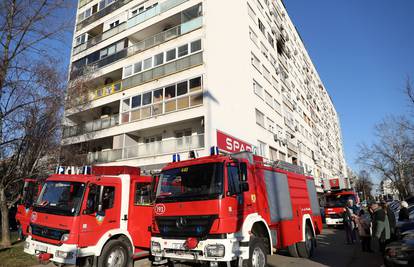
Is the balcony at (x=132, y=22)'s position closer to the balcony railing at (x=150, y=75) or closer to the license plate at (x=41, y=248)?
the balcony railing at (x=150, y=75)

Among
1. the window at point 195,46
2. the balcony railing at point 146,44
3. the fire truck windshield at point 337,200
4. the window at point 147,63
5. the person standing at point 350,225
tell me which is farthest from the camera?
the window at point 147,63

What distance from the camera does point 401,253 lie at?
5.78m

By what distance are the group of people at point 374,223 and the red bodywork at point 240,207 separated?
7.03ft

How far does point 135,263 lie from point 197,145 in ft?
29.2

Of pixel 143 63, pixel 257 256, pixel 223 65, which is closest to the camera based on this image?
pixel 257 256

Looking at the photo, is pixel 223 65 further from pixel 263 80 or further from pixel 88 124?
pixel 88 124

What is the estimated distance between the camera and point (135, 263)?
781cm

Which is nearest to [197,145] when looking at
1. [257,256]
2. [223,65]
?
[223,65]

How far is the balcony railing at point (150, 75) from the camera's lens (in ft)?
56.9

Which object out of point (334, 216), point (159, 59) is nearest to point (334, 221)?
point (334, 216)

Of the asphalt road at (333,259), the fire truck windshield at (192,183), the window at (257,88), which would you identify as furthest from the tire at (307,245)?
the window at (257,88)

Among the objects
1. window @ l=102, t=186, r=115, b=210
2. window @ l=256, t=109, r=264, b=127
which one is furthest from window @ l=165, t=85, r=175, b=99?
window @ l=102, t=186, r=115, b=210

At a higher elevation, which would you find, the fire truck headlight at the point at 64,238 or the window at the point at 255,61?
the window at the point at 255,61

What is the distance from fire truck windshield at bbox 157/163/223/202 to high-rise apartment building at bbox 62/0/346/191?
8.81m
